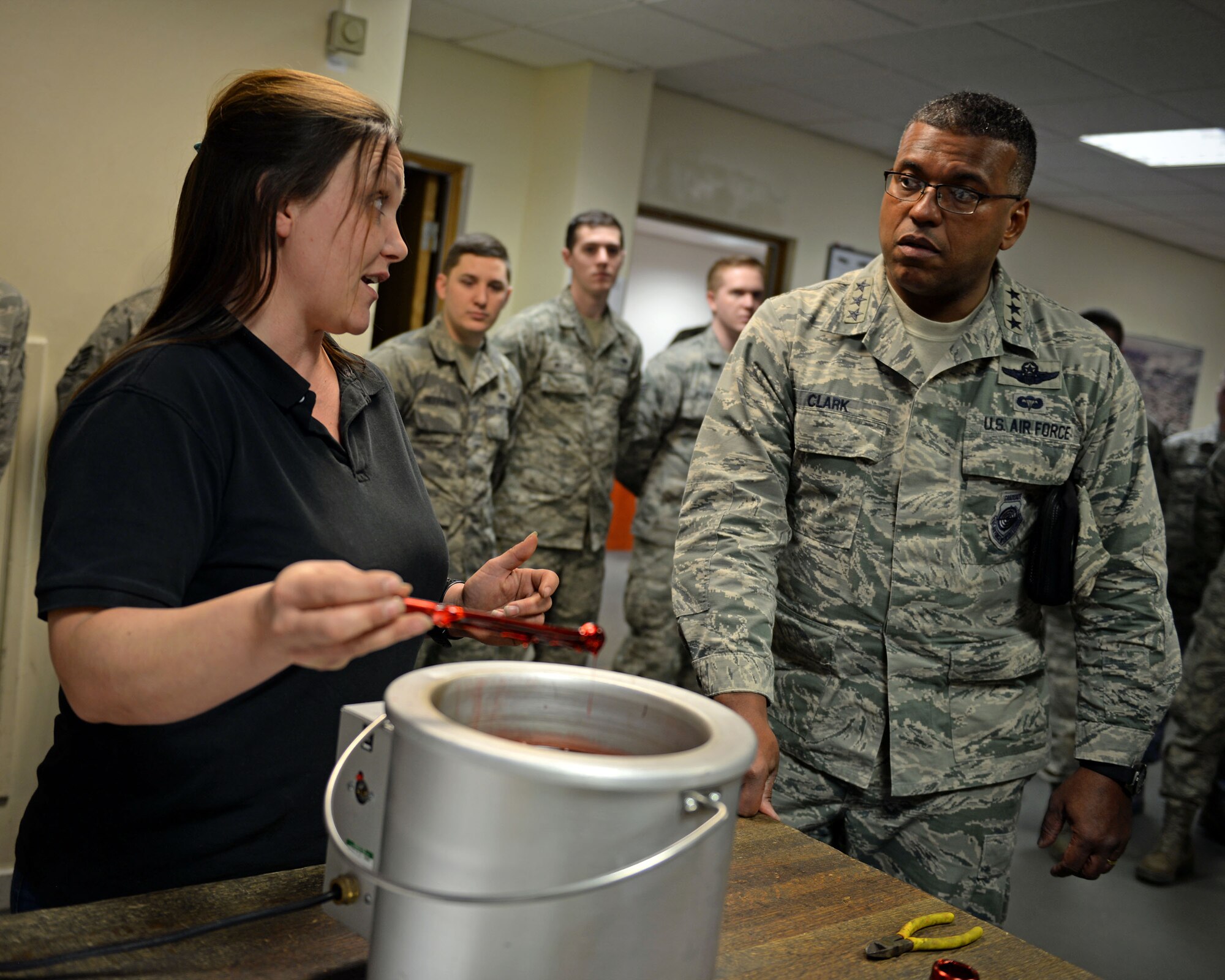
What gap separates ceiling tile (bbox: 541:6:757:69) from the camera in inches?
172

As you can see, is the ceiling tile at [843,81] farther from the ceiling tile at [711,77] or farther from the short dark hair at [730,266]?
the short dark hair at [730,266]

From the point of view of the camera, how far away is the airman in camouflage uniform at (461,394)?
11.1 feet

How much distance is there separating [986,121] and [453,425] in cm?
213

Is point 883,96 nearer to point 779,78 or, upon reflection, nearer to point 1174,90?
point 779,78

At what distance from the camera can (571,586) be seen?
13.0ft

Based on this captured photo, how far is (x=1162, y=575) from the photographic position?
1662 mm

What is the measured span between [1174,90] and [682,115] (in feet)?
7.88

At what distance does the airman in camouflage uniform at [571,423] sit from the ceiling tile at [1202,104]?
111 inches

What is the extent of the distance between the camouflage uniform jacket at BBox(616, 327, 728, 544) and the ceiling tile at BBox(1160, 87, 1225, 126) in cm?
258

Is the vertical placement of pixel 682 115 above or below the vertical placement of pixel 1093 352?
above

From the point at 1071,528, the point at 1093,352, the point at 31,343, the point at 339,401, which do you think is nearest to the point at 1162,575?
the point at 1071,528

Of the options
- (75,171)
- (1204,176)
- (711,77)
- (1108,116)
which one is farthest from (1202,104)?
(75,171)

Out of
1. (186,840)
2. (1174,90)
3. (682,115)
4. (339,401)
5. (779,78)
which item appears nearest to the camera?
(186,840)

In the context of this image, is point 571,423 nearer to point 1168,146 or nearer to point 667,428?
point 667,428
